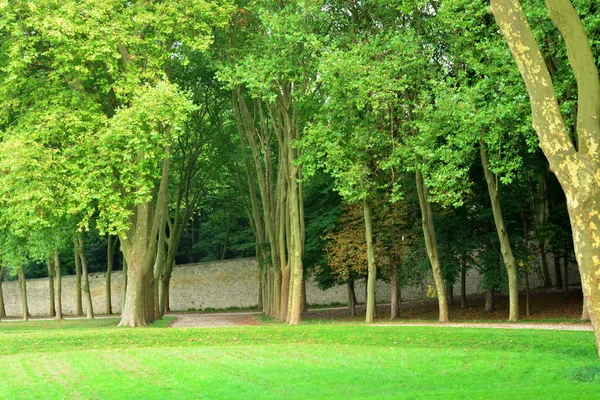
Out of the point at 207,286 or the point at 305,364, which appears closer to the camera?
the point at 305,364

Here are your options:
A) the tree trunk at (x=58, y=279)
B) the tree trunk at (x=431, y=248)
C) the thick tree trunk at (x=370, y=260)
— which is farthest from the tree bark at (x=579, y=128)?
the tree trunk at (x=58, y=279)

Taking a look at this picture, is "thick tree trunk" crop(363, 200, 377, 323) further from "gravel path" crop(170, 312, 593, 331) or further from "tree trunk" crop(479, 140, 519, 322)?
"tree trunk" crop(479, 140, 519, 322)

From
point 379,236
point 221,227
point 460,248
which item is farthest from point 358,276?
point 221,227

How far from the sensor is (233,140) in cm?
3428

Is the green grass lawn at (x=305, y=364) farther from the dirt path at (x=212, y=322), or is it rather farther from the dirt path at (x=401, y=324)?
the dirt path at (x=212, y=322)

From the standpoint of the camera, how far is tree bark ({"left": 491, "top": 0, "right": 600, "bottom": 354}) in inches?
325

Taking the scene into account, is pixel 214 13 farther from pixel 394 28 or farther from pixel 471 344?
pixel 471 344

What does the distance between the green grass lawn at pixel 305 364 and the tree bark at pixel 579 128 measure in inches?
80.0

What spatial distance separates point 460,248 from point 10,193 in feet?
49.8

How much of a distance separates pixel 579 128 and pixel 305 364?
7.30 meters

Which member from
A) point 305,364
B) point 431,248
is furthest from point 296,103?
point 305,364

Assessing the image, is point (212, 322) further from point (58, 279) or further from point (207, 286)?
point (207, 286)

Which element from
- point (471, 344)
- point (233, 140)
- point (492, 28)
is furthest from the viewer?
point (233, 140)

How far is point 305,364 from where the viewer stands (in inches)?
550
